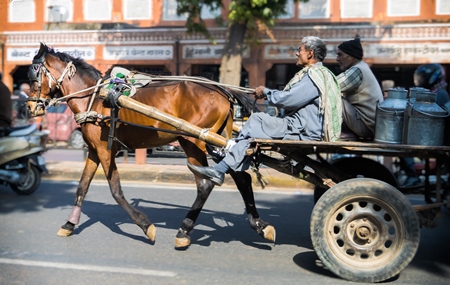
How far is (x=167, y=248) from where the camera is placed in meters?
5.67

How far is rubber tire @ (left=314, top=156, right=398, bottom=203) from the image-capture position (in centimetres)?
611

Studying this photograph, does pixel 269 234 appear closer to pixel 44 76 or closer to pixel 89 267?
pixel 89 267

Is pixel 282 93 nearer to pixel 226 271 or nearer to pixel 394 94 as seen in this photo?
pixel 394 94

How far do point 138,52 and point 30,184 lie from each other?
35.4 feet

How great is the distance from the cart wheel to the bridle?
3382mm

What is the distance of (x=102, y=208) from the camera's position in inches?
300

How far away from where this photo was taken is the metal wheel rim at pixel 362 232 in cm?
456

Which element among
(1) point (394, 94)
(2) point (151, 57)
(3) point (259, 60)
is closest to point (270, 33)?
(3) point (259, 60)

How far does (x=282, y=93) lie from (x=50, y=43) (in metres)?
16.4

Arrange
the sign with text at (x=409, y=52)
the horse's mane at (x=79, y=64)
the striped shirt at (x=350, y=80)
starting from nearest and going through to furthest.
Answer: the striped shirt at (x=350, y=80), the horse's mane at (x=79, y=64), the sign with text at (x=409, y=52)

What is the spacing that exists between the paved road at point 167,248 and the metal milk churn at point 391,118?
1.24 m

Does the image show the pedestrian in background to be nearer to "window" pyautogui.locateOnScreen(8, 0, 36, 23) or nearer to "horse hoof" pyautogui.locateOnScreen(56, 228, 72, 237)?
"horse hoof" pyautogui.locateOnScreen(56, 228, 72, 237)

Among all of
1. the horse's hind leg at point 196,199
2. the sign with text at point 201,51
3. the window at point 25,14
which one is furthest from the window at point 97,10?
the horse's hind leg at point 196,199

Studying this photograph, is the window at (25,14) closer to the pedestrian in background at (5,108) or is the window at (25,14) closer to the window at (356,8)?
the window at (356,8)
